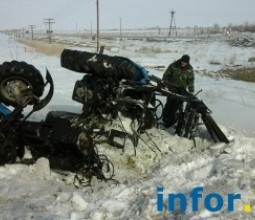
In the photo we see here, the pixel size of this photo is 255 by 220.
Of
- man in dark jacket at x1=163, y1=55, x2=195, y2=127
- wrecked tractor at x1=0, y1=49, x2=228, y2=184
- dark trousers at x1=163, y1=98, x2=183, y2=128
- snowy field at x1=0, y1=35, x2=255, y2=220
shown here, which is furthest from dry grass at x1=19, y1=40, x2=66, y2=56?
snowy field at x1=0, y1=35, x2=255, y2=220

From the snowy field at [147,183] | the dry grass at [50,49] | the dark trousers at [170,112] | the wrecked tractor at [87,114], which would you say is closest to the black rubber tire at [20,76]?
the wrecked tractor at [87,114]

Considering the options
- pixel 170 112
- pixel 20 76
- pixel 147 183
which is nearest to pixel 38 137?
pixel 20 76

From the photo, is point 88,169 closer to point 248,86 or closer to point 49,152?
point 49,152

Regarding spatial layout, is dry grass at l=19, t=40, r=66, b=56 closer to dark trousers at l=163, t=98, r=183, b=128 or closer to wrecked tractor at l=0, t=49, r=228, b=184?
dark trousers at l=163, t=98, r=183, b=128

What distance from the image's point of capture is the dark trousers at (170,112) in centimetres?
796

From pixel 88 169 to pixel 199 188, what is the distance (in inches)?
69.2

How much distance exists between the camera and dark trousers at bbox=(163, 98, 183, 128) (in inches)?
314

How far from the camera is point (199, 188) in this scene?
16.0ft

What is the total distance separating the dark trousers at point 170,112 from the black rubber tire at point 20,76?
2.69 meters

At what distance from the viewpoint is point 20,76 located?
630cm

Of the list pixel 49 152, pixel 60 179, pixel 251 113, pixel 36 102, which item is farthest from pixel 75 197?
pixel 251 113

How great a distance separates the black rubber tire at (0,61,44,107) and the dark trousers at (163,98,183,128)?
269 centimetres

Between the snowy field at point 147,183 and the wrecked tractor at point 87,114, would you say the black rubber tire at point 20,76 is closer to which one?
the wrecked tractor at point 87,114

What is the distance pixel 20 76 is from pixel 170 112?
123 inches
